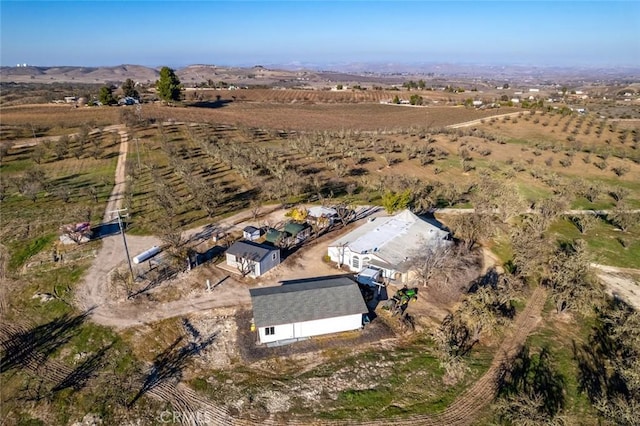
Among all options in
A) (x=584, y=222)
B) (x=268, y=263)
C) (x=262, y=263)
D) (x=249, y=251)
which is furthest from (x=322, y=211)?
(x=584, y=222)

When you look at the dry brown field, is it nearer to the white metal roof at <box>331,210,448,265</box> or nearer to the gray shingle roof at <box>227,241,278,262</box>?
the white metal roof at <box>331,210,448,265</box>

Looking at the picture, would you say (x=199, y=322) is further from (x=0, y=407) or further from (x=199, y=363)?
(x=0, y=407)

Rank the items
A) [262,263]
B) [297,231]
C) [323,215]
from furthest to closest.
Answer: [323,215] → [297,231] → [262,263]

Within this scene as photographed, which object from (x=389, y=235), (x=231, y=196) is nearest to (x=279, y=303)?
(x=389, y=235)

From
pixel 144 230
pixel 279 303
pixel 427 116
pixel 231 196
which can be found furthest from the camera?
pixel 427 116

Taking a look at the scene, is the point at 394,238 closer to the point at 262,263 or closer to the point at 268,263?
the point at 268,263
